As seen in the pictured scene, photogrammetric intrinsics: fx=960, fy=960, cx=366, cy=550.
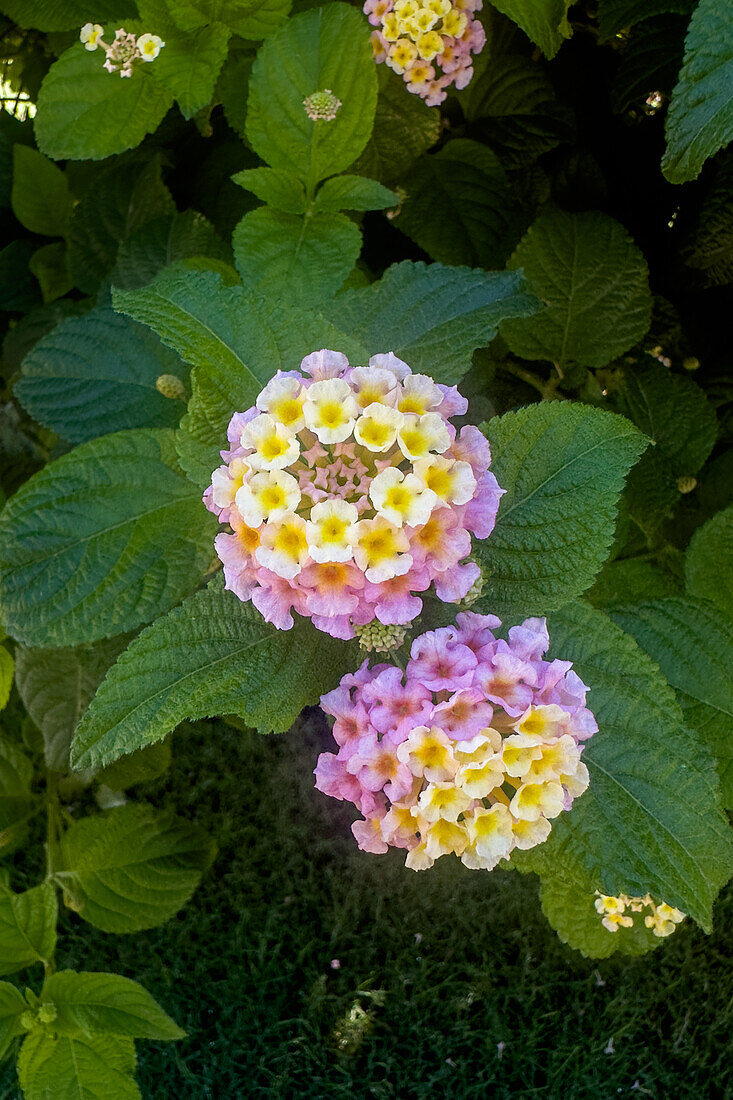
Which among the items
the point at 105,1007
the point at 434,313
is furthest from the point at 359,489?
the point at 105,1007

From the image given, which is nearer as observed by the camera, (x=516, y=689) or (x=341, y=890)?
(x=516, y=689)

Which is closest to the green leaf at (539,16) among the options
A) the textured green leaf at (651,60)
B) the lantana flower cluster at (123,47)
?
the textured green leaf at (651,60)

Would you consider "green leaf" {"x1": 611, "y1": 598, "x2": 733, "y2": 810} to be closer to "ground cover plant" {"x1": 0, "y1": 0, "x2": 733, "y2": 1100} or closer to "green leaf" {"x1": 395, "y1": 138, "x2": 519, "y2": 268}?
"ground cover plant" {"x1": 0, "y1": 0, "x2": 733, "y2": 1100}

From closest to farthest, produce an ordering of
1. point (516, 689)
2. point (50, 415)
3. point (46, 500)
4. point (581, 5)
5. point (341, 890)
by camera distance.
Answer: point (516, 689)
point (46, 500)
point (50, 415)
point (581, 5)
point (341, 890)

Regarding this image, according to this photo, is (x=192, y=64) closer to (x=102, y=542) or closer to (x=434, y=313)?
(x=434, y=313)

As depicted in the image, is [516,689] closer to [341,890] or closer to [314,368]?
[314,368]

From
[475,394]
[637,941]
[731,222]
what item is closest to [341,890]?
[637,941]
